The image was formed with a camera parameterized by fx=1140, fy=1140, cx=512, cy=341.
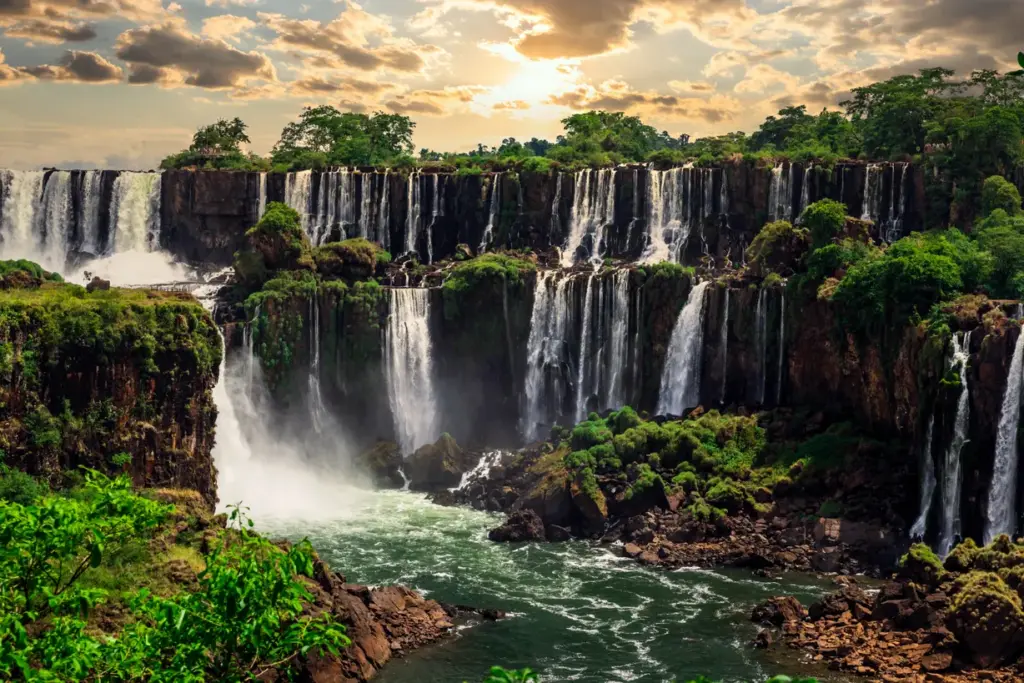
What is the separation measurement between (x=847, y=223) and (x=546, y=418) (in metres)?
15.8

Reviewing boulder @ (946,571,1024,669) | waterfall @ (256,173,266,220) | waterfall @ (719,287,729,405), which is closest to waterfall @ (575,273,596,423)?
waterfall @ (719,287,729,405)

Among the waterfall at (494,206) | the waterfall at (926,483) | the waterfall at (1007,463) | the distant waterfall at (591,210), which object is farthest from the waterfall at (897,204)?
the waterfall at (1007,463)

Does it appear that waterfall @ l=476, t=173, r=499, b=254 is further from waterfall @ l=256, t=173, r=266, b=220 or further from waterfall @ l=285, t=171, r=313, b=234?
waterfall @ l=256, t=173, r=266, b=220

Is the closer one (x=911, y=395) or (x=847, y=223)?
(x=911, y=395)

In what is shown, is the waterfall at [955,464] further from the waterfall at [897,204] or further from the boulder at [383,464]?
the boulder at [383,464]

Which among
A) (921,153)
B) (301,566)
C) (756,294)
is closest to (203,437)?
(756,294)

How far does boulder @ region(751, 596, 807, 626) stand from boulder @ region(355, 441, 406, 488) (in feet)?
65.3

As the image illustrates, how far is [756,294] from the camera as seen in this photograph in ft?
156

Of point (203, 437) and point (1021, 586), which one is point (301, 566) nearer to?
point (1021, 586)

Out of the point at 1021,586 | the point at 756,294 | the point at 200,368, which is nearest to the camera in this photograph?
the point at 1021,586

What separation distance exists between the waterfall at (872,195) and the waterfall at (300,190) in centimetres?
2935

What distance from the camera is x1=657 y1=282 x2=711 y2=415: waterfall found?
161 ft

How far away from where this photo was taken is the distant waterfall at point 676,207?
58.7m

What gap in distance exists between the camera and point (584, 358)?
2025 inches
